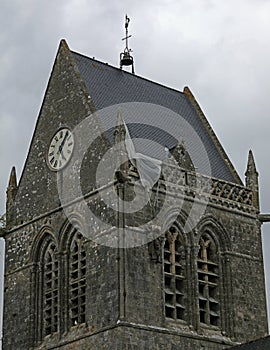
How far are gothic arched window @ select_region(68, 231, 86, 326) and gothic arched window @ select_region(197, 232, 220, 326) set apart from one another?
409 centimetres

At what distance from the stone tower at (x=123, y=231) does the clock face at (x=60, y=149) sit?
0.05 m

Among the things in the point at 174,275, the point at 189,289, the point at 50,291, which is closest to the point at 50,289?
the point at 50,291

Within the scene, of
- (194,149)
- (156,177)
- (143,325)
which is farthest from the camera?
(194,149)

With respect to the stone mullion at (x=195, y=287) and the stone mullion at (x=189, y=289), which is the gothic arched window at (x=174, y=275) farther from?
the stone mullion at (x=195, y=287)

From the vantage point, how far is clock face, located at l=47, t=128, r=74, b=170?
43.3 m

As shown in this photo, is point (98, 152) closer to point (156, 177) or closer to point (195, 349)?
point (156, 177)

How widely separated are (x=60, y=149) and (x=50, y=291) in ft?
17.0

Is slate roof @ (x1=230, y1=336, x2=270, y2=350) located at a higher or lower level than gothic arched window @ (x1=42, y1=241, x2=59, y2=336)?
lower

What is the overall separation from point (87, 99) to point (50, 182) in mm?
3294

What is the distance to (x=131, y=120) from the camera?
44.0 meters

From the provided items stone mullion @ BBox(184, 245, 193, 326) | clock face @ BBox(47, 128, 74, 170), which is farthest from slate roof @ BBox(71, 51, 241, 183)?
stone mullion @ BBox(184, 245, 193, 326)

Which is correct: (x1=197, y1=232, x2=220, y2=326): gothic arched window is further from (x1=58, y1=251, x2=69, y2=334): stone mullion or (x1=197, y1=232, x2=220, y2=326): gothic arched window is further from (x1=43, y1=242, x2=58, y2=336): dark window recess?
(x1=43, y1=242, x2=58, y2=336): dark window recess

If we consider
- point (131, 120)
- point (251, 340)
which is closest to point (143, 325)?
point (251, 340)

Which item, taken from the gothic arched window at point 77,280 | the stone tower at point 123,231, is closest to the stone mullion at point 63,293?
the stone tower at point 123,231
